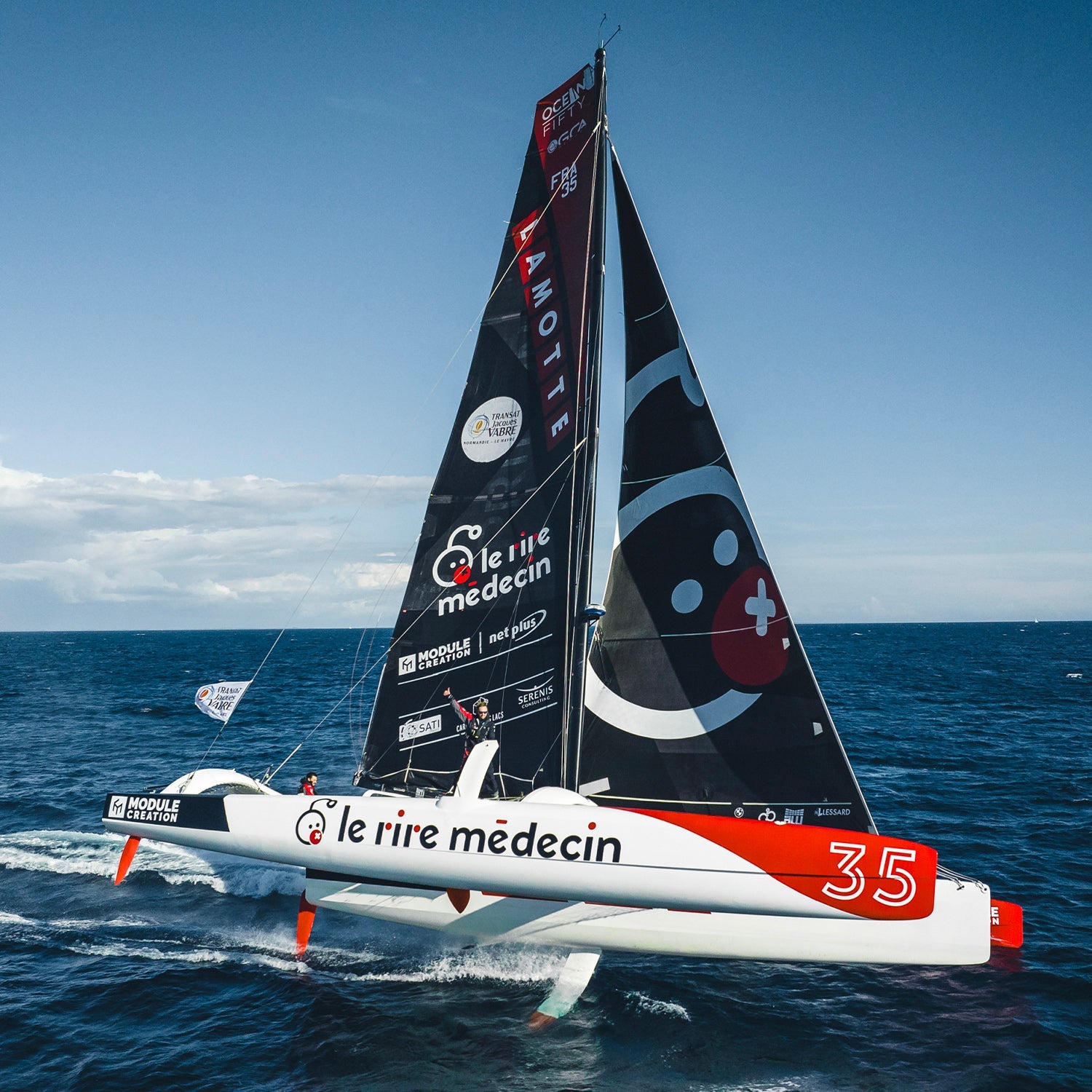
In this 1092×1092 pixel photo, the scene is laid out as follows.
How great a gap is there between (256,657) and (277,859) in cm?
8707

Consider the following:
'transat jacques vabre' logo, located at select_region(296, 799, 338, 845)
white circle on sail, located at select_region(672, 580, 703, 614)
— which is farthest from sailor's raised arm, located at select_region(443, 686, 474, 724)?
white circle on sail, located at select_region(672, 580, 703, 614)

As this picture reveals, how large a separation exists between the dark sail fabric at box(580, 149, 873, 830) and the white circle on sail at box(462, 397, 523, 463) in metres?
1.73

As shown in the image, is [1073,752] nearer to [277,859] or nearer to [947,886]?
[947,886]

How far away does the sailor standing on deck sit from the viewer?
1124cm

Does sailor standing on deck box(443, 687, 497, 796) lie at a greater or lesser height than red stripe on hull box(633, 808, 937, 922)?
greater

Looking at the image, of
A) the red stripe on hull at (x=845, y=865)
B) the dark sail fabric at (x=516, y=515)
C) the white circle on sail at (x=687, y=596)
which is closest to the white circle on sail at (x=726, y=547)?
the white circle on sail at (x=687, y=596)

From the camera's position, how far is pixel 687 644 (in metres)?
11.6

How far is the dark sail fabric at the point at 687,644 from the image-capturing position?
437 inches

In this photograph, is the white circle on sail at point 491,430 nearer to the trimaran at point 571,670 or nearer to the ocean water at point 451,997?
the trimaran at point 571,670

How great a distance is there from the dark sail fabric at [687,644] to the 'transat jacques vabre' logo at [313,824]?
3.75 metres

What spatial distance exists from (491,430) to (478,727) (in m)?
4.22

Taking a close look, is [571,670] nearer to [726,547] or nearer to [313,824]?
[726,547]

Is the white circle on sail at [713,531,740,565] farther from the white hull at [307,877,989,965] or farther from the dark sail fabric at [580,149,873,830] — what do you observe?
the white hull at [307,877,989,965]

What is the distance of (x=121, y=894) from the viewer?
47.1 ft
